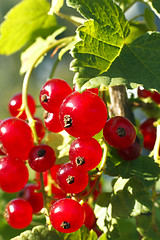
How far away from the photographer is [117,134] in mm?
553

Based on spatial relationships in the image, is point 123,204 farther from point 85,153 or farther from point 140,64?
point 140,64

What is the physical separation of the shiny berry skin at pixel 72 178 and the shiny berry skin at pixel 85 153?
0.09 ft

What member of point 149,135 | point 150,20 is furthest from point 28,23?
point 149,135

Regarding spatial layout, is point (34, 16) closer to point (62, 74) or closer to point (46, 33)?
point (46, 33)

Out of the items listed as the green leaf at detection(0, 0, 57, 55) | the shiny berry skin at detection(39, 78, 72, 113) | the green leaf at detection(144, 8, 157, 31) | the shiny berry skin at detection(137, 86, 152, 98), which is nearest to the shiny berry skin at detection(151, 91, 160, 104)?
the shiny berry skin at detection(137, 86, 152, 98)

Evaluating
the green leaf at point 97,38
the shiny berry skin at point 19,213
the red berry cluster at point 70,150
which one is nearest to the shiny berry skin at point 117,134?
the red berry cluster at point 70,150

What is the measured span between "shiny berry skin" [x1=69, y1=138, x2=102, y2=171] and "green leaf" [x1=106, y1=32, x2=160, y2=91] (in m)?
0.12

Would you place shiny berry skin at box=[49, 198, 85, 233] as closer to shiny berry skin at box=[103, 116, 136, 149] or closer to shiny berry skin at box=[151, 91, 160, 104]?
shiny berry skin at box=[103, 116, 136, 149]

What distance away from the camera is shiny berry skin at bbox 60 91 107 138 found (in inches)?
20.0

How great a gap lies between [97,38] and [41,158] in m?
0.24

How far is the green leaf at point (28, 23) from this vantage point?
92 centimetres

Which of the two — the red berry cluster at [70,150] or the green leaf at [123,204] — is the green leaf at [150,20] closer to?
the red berry cluster at [70,150]

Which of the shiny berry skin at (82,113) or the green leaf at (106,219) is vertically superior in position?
the shiny berry skin at (82,113)

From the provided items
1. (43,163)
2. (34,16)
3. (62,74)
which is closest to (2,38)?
(34,16)
